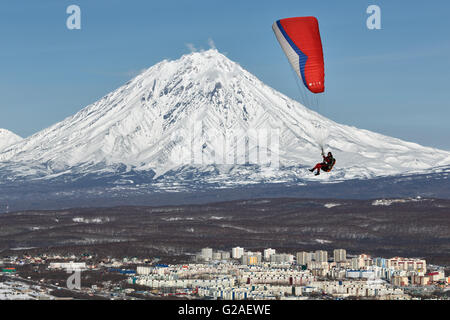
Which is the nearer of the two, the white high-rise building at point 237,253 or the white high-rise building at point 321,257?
the white high-rise building at point 321,257

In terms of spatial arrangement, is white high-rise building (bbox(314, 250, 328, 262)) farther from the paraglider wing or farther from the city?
the paraglider wing

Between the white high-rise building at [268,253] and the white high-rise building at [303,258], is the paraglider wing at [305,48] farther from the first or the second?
the white high-rise building at [268,253]

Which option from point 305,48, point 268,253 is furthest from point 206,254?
point 305,48

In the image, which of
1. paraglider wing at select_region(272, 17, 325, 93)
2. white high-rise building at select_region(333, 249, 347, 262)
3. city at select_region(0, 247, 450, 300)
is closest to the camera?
paraglider wing at select_region(272, 17, 325, 93)

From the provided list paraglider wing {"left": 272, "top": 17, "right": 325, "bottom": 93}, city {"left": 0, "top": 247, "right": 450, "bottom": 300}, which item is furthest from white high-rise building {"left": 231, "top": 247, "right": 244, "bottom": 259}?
paraglider wing {"left": 272, "top": 17, "right": 325, "bottom": 93}

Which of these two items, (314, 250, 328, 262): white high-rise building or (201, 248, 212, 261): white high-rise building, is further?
(201, 248, 212, 261): white high-rise building

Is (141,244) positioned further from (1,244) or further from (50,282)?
(50,282)

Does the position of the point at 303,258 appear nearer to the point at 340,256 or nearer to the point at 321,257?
the point at 321,257

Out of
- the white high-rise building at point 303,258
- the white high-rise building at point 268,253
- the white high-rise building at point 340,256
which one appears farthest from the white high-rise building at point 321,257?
the white high-rise building at point 268,253
